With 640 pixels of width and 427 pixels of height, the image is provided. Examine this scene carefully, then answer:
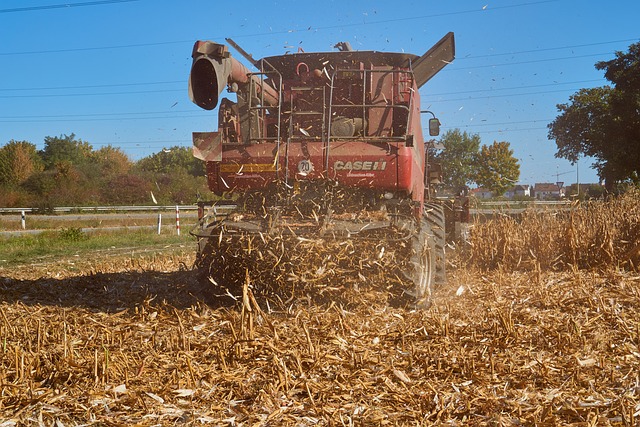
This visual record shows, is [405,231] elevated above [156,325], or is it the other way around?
[405,231]

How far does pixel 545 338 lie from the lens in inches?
192

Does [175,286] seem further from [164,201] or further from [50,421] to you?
[164,201]

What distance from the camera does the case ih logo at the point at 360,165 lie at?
634 cm

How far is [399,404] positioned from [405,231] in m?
2.60

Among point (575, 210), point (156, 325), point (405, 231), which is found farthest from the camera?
point (575, 210)

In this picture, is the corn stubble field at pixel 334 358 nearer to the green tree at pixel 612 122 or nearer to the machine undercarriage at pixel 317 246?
the machine undercarriage at pixel 317 246

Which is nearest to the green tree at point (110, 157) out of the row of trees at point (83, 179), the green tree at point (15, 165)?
the row of trees at point (83, 179)

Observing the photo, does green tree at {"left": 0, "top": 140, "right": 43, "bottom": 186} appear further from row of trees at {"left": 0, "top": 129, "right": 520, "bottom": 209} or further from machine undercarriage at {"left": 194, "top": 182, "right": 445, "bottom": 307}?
machine undercarriage at {"left": 194, "top": 182, "right": 445, "bottom": 307}

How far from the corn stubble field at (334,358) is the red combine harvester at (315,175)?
0.32 metres

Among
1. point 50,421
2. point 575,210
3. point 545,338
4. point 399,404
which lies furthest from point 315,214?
point 575,210

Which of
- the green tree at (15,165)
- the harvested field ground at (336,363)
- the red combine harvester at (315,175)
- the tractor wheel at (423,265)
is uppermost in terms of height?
the green tree at (15,165)

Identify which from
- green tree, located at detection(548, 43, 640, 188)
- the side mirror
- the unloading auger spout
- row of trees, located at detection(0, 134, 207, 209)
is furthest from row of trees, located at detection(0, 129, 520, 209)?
the unloading auger spout

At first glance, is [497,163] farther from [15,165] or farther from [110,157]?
[15,165]

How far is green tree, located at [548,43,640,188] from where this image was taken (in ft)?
110
